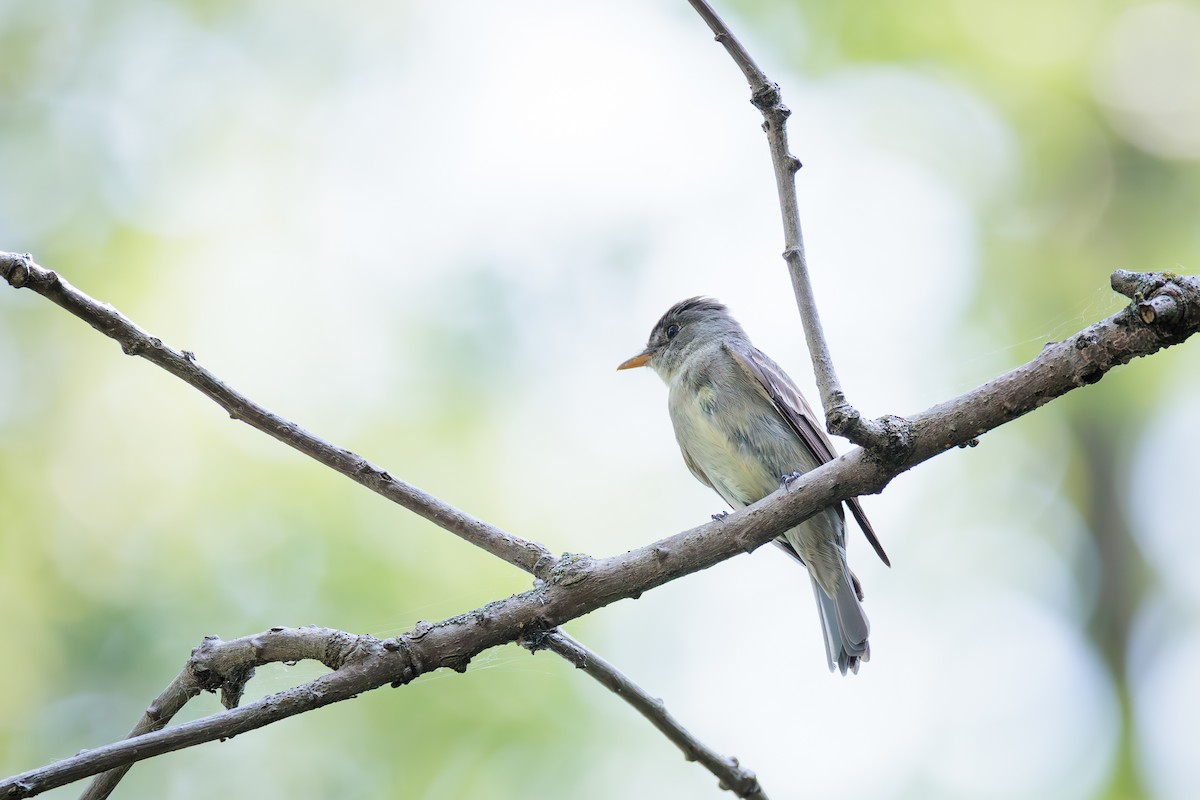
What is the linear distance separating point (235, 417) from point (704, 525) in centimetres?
123

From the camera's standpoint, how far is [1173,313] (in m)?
2.26

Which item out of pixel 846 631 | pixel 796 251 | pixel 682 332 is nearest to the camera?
pixel 796 251

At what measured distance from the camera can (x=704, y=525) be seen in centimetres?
267

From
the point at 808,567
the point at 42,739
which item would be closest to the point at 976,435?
the point at 808,567

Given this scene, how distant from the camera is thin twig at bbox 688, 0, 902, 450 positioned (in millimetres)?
2426

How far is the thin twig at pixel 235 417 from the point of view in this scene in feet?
7.60

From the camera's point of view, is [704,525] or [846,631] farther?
[846,631]

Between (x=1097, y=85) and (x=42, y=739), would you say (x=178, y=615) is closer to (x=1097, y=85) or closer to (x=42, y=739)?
(x=42, y=739)

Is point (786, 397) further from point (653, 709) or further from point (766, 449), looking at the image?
point (653, 709)

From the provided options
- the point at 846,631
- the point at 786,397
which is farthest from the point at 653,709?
the point at 786,397

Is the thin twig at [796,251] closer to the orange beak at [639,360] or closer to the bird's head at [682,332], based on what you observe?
the bird's head at [682,332]

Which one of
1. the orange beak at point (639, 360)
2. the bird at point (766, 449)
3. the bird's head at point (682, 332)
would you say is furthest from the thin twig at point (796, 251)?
the orange beak at point (639, 360)

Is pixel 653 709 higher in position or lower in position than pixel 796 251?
lower

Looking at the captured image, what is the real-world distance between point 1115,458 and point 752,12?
4780 mm
